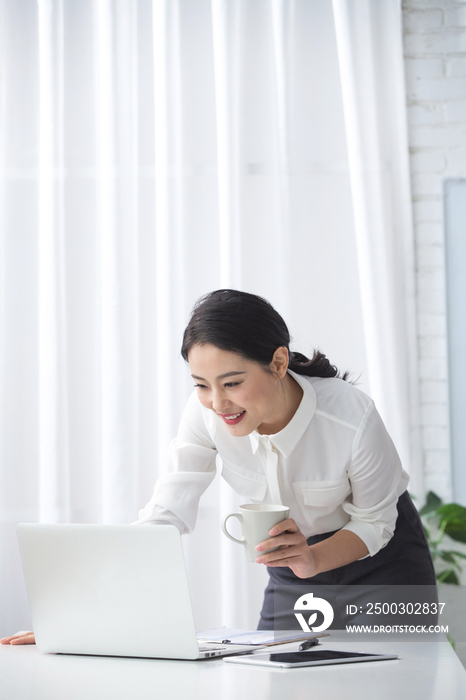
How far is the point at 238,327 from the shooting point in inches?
49.5

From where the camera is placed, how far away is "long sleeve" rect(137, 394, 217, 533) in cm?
136

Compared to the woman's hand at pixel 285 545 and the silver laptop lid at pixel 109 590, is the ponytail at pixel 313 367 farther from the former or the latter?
the silver laptop lid at pixel 109 590

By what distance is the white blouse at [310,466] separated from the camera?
1.36m

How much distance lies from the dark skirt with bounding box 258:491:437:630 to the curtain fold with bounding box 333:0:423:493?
71 cm

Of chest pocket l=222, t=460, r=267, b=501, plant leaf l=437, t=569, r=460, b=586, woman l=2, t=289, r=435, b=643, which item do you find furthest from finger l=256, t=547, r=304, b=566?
plant leaf l=437, t=569, r=460, b=586

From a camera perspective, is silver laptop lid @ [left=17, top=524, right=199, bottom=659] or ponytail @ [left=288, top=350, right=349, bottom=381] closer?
silver laptop lid @ [left=17, top=524, right=199, bottom=659]

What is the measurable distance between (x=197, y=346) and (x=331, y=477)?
41 centimetres

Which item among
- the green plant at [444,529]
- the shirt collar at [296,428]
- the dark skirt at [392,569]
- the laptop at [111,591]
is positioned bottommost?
the green plant at [444,529]

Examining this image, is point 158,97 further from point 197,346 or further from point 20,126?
point 197,346

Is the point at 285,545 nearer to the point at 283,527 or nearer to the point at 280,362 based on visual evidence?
the point at 283,527

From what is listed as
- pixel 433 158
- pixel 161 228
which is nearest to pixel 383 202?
pixel 433 158

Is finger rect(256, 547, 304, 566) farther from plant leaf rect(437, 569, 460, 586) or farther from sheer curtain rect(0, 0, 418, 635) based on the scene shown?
plant leaf rect(437, 569, 460, 586)

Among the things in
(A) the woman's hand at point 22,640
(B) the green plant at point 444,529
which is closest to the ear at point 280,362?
(A) the woman's hand at point 22,640

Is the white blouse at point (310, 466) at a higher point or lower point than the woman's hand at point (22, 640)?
higher
